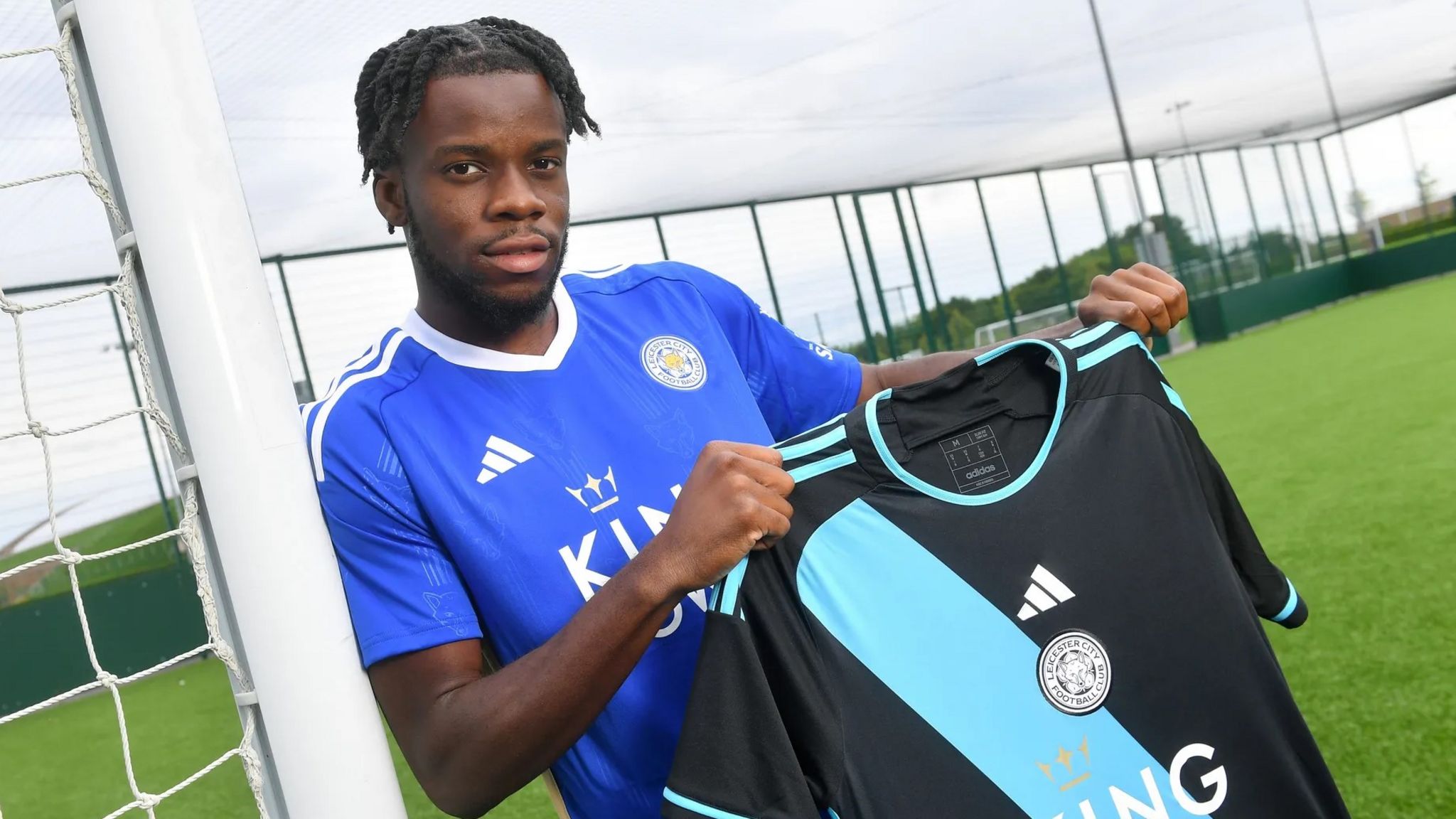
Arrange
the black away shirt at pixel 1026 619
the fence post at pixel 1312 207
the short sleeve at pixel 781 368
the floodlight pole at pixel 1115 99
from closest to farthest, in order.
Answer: the black away shirt at pixel 1026 619 → the short sleeve at pixel 781 368 → the floodlight pole at pixel 1115 99 → the fence post at pixel 1312 207

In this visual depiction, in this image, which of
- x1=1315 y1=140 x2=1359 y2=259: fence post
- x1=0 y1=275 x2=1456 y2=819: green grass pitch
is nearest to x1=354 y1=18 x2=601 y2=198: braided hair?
x1=0 y1=275 x2=1456 y2=819: green grass pitch

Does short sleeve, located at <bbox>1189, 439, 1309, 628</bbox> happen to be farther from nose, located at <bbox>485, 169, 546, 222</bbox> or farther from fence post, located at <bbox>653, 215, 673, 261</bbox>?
fence post, located at <bbox>653, 215, 673, 261</bbox>

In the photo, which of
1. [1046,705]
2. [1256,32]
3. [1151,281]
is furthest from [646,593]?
[1256,32]

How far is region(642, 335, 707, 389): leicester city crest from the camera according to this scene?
134 cm

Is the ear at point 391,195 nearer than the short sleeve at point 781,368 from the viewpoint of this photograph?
Yes

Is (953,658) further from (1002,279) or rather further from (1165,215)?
(1165,215)

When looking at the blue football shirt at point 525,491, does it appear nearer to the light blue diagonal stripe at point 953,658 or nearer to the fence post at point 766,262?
the light blue diagonal stripe at point 953,658

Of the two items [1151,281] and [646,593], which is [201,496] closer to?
[646,593]

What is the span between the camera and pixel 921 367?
159cm

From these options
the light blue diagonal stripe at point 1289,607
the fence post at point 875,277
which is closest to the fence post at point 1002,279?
the fence post at point 875,277

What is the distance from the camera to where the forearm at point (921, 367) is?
1.43 m

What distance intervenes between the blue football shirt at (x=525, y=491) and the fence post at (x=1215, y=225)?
18615 mm

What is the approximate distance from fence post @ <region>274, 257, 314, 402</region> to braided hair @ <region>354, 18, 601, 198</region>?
22.9 ft

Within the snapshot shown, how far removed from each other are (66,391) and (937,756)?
289 inches
